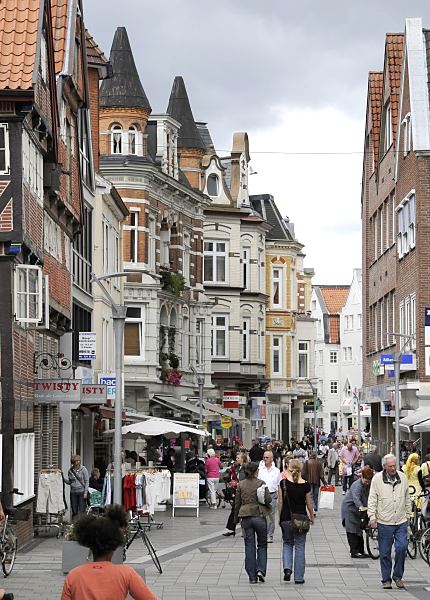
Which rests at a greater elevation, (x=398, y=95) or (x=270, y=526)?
(x=398, y=95)

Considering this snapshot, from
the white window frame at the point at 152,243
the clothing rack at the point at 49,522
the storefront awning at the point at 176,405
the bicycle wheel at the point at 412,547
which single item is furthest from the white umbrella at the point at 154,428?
the white window frame at the point at 152,243

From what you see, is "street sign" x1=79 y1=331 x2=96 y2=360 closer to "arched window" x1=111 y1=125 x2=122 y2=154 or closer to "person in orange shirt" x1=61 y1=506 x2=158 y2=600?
"arched window" x1=111 y1=125 x2=122 y2=154

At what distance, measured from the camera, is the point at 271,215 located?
8881cm

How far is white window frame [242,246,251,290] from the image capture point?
266 ft

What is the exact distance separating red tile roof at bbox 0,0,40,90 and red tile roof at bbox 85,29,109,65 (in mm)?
17263

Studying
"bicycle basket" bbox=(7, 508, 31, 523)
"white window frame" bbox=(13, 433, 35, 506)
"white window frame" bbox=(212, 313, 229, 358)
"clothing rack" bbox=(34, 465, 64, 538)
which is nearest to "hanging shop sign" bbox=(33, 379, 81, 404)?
"white window frame" bbox=(13, 433, 35, 506)

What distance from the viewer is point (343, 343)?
12556 centimetres

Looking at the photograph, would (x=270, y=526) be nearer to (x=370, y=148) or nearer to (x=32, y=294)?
(x=32, y=294)

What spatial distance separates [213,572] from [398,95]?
31783 millimetres

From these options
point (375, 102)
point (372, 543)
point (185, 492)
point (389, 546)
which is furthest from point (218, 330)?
point (389, 546)

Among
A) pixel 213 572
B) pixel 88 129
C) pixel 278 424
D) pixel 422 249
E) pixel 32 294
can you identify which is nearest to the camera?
pixel 213 572

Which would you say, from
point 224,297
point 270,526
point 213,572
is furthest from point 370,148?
point 213,572

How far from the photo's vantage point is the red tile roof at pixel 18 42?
25844 mm

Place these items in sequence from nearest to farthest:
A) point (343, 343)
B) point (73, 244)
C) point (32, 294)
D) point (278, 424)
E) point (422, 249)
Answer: point (32, 294)
point (73, 244)
point (422, 249)
point (278, 424)
point (343, 343)
